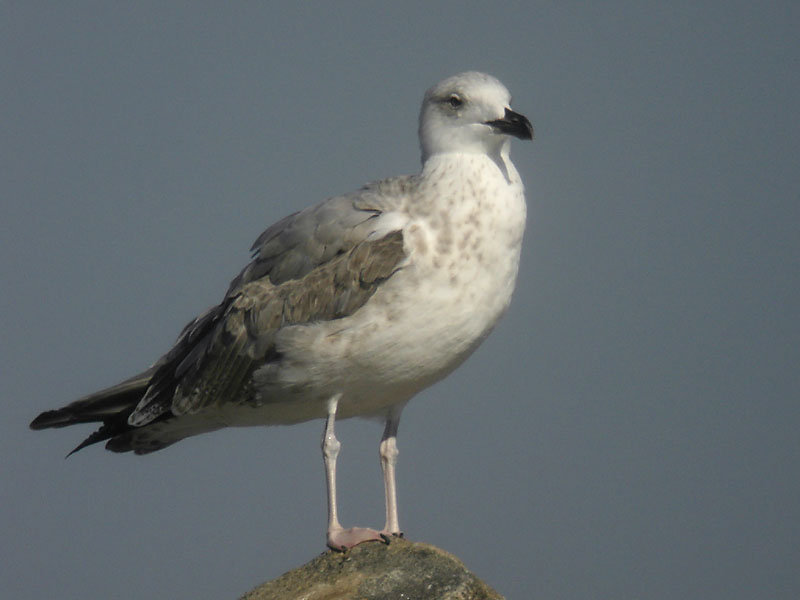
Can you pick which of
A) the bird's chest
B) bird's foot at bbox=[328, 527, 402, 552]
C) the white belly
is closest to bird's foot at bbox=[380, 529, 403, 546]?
bird's foot at bbox=[328, 527, 402, 552]

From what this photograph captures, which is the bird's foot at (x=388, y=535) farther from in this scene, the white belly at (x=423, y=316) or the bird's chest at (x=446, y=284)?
the bird's chest at (x=446, y=284)

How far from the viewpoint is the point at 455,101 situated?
39.8 ft

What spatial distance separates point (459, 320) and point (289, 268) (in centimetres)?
164

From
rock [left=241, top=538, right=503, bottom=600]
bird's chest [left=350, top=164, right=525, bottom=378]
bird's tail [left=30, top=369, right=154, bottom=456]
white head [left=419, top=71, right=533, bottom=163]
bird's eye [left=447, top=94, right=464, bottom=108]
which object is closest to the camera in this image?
rock [left=241, top=538, right=503, bottom=600]

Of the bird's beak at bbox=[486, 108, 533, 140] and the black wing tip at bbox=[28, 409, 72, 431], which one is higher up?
the bird's beak at bbox=[486, 108, 533, 140]

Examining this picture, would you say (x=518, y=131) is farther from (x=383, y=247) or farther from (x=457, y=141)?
(x=383, y=247)

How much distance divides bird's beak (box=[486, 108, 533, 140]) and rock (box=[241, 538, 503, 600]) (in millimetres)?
3579

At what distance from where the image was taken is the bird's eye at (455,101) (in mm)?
12086

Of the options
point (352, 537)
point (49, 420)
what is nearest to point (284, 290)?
point (352, 537)

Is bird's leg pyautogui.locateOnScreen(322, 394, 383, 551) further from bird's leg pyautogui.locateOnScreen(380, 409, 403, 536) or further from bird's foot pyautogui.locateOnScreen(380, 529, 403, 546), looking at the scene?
bird's leg pyautogui.locateOnScreen(380, 409, 403, 536)

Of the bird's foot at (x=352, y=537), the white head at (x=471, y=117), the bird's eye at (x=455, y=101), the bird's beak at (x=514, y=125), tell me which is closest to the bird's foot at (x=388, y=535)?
the bird's foot at (x=352, y=537)

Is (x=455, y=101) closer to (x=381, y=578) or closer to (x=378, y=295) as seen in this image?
(x=378, y=295)

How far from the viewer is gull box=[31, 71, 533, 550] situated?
11.3 meters

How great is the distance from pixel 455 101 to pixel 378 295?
6.69 ft
